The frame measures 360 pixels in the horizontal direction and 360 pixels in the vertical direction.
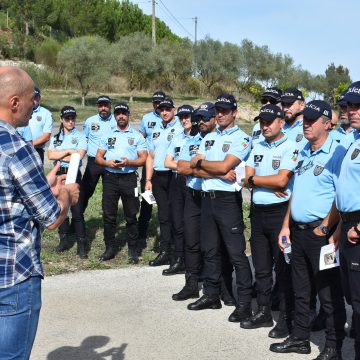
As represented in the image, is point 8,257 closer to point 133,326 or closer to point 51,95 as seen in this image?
point 133,326

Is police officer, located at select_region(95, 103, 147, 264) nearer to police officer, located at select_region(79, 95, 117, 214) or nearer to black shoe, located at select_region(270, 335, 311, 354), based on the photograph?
police officer, located at select_region(79, 95, 117, 214)

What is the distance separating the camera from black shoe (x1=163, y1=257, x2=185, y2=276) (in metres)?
7.60

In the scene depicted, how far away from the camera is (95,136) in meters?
8.91

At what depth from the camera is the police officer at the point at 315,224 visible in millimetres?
4777

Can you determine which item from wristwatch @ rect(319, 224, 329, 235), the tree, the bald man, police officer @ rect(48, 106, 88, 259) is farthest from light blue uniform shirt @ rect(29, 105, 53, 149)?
the tree

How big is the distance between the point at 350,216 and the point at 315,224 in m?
0.61

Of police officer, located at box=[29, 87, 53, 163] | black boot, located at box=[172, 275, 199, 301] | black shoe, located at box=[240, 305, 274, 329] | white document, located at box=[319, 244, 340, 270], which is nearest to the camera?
white document, located at box=[319, 244, 340, 270]

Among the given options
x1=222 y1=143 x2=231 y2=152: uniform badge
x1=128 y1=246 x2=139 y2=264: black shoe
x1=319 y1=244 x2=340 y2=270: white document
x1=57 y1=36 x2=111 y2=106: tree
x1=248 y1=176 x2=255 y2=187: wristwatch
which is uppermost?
x1=57 y1=36 x2=111 y2=106: tree

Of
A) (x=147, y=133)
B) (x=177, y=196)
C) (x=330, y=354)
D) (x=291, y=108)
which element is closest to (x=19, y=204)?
(x=330, y=354)

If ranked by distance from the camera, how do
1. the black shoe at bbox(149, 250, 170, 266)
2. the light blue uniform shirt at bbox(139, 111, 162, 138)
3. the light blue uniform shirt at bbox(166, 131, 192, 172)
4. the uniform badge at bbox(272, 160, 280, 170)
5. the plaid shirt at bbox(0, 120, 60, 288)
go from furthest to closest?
the light blue uniform shirt at bbox(139, 111, 162, 138)
the black shoe at bbox(149, 250, 170, 266)
the light blue uniform shirt at bbox(166, 131, 192, 172)
the uniform badge at bbox(272, 160, 280, 170)
the plaid shirt at bbox(0, 120, 60, 288)

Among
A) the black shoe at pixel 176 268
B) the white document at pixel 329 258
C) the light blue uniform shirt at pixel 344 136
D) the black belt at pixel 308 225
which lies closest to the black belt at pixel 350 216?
the white document at pixel 329 258

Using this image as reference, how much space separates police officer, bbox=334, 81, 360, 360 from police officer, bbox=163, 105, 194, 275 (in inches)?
130

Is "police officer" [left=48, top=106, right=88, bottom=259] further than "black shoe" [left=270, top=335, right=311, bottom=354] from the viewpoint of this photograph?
Yes

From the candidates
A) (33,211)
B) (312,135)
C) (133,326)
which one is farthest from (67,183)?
(133,326)
